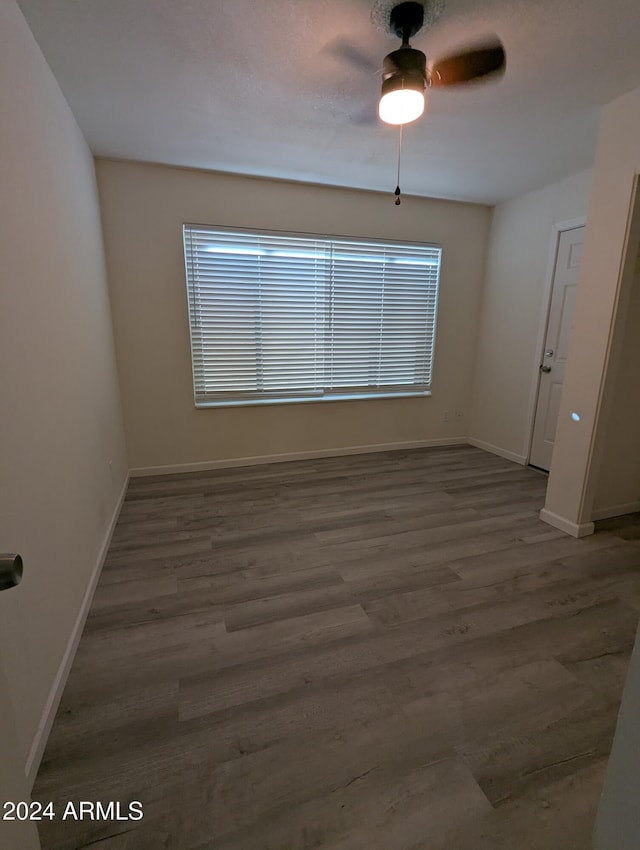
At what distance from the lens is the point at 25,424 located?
1.34 m

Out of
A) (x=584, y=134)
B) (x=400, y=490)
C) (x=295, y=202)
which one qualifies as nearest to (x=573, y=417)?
(x=400, y=490)

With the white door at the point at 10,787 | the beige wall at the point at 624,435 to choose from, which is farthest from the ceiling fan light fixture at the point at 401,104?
the white door at the point at 10,787

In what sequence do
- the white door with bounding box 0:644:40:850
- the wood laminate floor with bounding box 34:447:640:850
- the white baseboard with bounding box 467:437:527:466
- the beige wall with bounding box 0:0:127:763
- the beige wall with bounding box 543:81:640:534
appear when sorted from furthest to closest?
the white baseboard with bounding box 467:437:527:466 → the beige wall with bounding box 543:81:640:534 → the beige wall with bounding box 0:0:127:763 → the wood laminate floor with bounding box 34:447:640:850 → the white door with bounding box 0:644:40:850

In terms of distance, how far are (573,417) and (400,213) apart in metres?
2.65

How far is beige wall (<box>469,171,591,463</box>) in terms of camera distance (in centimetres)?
358

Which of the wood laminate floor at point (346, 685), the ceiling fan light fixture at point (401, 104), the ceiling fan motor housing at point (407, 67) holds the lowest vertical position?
the wood laminate floor at point (346, 685)

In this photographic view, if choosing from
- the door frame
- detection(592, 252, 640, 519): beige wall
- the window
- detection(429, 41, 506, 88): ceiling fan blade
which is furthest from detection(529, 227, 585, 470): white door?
detection(429, 41, 506, 88): ceiling fan blade

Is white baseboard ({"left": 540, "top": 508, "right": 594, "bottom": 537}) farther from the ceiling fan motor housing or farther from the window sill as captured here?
the ceiling fan motor housing

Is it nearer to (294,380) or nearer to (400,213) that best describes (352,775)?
(294,380)

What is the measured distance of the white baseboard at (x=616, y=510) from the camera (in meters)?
2.85

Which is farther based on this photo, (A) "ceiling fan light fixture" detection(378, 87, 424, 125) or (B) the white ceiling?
(A) "ceiling fan light fixture" detection(378, 87, 424, 125)

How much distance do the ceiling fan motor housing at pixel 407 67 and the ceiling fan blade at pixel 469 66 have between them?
0.62 feet

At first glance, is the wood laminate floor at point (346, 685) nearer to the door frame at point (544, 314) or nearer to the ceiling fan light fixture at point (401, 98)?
the door frame at point (544, 314)

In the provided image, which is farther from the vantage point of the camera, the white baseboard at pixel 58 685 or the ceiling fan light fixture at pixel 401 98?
the ceiling fan light fixture at pixel 401 98
